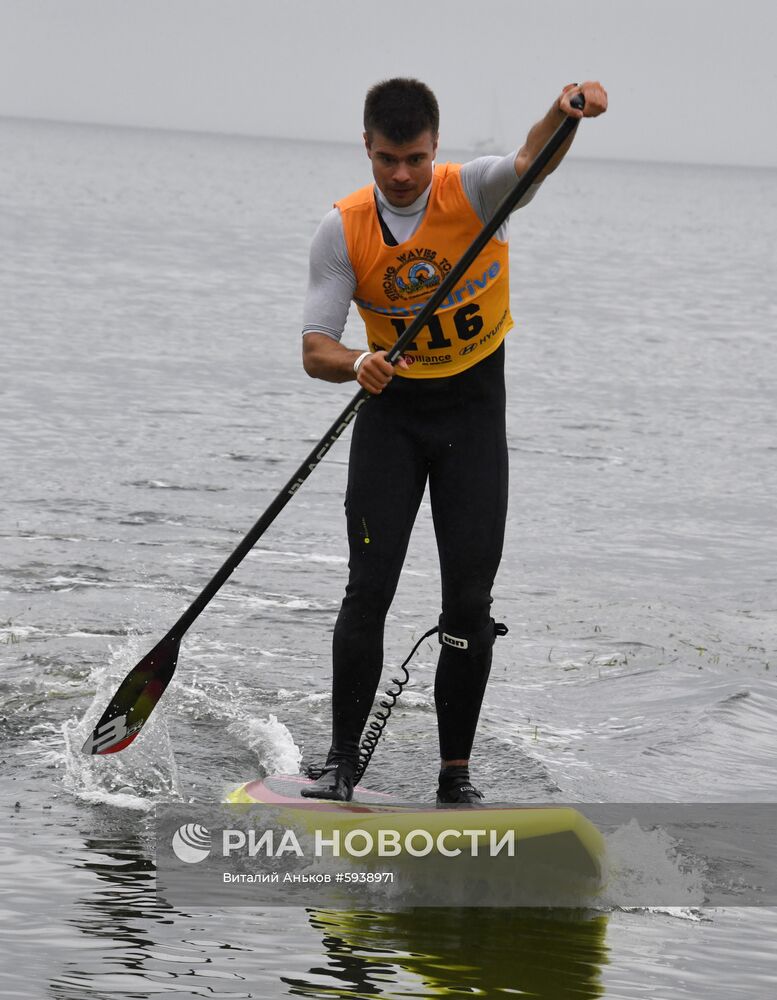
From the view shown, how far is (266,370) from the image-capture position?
21.5 m

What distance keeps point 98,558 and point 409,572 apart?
211 centimetres

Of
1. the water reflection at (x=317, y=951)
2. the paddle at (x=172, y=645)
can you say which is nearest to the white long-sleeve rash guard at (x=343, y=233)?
the paddle at (x=172, y=645)

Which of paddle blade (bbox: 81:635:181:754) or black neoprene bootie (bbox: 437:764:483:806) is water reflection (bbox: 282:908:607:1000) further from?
paddle blade (bbox: 81:635:181:754)

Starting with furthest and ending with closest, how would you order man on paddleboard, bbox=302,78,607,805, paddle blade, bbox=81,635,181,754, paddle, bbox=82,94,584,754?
paddle blade, bbox=81,635,181,754
paddle, bbox=82,94,584,754
man on paddleboard, bbox=302,78,607,805

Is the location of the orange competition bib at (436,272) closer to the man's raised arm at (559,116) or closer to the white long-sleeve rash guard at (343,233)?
the white long-sleeve rash guard at (343,233)

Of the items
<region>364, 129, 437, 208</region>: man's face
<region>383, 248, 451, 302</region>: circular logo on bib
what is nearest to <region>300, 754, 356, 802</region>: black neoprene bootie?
<region>383, 248, 451, 302</region>: circular logo on bib

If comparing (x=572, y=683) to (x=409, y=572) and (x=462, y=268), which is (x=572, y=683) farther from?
(x=462, y=268)

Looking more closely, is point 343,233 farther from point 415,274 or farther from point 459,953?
point 459,953

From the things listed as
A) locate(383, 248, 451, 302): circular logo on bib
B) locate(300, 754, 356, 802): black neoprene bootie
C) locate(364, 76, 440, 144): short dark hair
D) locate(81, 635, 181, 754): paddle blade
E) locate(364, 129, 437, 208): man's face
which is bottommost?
locate(300, 754, 356, 802): black neoprene bootie

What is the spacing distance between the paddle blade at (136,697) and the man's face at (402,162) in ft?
6.67

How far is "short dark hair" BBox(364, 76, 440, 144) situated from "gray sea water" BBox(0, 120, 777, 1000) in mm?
2601

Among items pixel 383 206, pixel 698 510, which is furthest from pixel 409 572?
pixel 383 206

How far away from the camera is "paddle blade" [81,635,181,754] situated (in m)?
6.11

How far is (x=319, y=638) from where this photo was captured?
873 centimetres
